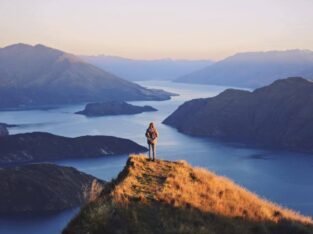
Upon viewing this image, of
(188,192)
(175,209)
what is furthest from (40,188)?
(175,209)

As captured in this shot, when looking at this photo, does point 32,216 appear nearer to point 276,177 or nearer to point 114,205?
point 276,177

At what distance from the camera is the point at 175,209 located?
19.8 m

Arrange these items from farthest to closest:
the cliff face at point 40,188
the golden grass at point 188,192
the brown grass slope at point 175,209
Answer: the cliff face at point 40,188, the golden grass at point 188,192, the brown grass slope at point 175,209

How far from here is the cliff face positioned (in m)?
147

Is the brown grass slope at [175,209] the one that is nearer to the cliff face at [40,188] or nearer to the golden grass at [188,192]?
the golden grass at [188,192]

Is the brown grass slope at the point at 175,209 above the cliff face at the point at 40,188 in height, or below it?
above

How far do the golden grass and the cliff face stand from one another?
117443 millimetres

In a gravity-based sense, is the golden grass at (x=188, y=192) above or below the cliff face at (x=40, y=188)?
above

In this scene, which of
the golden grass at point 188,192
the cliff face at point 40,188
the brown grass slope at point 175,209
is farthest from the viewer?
the cliff face at point 40,188

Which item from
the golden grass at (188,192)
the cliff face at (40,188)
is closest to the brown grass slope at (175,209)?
the golden grass at (188,192)

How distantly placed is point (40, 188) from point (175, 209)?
142630 mm

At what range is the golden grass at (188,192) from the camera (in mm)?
20859

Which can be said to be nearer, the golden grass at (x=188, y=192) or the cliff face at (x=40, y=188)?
the golden grass at (x=188, y=192)

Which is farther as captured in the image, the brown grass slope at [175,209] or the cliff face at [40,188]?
the cliff face at [40,188]
